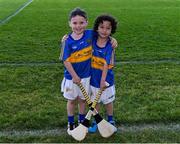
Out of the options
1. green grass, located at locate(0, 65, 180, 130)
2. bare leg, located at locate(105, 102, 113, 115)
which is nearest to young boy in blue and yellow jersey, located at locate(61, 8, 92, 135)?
bare leg, located at locate(105, 102, 113, 115)

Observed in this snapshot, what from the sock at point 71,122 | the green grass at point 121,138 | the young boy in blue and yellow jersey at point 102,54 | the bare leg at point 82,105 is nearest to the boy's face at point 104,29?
the young boy in blue and yellow jersey at point 102,54

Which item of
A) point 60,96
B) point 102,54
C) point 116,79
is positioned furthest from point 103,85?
point 116,79

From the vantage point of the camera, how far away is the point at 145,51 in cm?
1102

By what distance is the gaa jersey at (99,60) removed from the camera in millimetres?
5402

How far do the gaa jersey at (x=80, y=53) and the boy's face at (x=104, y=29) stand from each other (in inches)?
5.6

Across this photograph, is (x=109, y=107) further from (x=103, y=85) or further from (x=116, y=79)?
(x=116, y=79)

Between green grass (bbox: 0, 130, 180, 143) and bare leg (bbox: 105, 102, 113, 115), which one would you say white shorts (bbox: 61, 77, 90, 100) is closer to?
bare leg (bbox: 105, 102, 113, 115)

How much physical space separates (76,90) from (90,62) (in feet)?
1.27

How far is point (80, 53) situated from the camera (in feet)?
17.7

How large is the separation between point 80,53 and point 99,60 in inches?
9.6

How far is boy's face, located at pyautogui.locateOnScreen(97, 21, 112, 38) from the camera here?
211 inches

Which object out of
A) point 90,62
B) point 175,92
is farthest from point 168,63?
point 90,62

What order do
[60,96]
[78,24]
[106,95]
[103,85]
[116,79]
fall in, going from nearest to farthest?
[78,24] → [103,85] → [106,95] → [60,96] → [116,79]

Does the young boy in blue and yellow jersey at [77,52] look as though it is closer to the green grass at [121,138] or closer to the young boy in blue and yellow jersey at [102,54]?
the young boy in blue and yellow jersey at [102,54]
